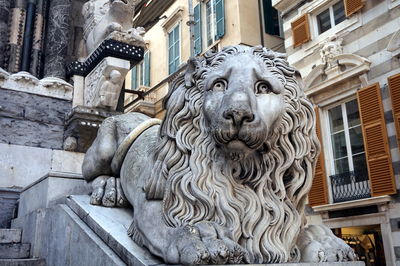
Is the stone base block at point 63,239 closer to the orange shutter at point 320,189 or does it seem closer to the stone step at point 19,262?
the stone step at point 19,262

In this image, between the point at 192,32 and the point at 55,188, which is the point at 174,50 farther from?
the point at 55,188

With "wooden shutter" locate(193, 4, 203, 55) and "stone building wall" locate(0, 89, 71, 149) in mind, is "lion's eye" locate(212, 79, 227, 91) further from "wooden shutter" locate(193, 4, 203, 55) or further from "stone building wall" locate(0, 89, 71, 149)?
"wooden shutter" locate(193, 4, 203, 55)

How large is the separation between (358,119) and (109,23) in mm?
7149

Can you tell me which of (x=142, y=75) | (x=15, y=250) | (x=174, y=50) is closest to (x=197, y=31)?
(x=174, y=50)

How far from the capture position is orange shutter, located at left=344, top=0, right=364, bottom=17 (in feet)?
37.1

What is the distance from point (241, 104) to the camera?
6.42 feet

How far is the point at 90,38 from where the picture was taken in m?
7.15

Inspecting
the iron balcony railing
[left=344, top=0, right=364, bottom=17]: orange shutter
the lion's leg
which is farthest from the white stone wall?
[left=344, top=0, right=364, bottom=17]: orange shutter

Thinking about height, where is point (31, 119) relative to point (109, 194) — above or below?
above

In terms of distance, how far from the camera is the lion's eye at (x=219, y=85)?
217 centimetres

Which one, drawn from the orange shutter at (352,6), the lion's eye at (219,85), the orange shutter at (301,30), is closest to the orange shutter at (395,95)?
the orange shutter at (352,6)

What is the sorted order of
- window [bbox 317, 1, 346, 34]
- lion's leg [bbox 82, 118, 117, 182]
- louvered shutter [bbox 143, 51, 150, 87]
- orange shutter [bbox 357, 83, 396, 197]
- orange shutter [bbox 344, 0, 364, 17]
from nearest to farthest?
lion's leg [bbox 82, 118, 117, 182] < orange shutter [bbox 357, 83, 396, 197] < orange shutter [bbox 344, 0, 364, 17] < window [bbox 317, 1, 346, 34] < louvered shutter [bbox 143, 51, 150, 87]

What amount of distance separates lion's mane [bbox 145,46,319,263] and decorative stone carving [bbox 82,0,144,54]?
174 inches

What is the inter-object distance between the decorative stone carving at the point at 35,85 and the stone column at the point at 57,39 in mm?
597
